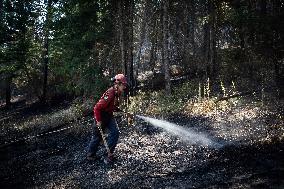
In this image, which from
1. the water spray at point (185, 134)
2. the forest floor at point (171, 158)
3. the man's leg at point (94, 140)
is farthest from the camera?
the water spray at point (185, 134)

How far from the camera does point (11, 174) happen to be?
10.6 metres

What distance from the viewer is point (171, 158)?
8750mm

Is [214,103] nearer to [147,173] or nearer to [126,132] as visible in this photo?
[126,132]

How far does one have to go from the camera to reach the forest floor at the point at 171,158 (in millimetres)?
6984

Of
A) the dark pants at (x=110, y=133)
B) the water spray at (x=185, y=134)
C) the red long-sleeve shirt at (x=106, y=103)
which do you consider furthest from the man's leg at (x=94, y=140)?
the water spray at (x=185, y=134)

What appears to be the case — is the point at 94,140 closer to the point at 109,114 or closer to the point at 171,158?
the point at 109,114

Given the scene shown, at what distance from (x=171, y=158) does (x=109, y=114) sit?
1.89 meters

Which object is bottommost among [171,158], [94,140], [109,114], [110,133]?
[171,158]

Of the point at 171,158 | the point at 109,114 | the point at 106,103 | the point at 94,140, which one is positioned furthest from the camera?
the point at 94,140

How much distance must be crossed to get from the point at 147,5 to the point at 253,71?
1144 cm

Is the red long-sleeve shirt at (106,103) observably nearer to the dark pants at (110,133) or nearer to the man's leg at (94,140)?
the dark pants at (110,133)

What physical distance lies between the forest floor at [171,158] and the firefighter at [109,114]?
1.76 feet

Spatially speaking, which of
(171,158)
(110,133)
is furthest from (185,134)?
(110,133)

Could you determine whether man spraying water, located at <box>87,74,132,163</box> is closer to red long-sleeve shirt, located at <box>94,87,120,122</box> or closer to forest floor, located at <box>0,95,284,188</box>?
red long-sleeve shirt, located at <box>94,87,120,122</box>
